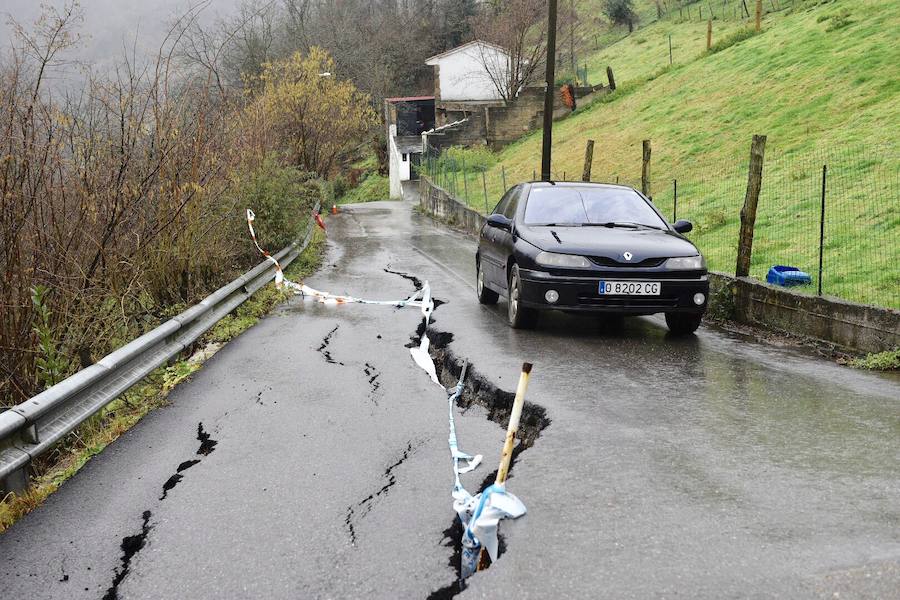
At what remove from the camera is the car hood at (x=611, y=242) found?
955 centimetres

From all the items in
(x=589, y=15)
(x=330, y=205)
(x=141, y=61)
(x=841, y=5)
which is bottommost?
(x=330, y=205)

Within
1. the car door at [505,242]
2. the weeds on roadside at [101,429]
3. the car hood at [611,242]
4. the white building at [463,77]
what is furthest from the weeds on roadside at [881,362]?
the white building at [463,77]

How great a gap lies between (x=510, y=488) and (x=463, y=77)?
6396cm

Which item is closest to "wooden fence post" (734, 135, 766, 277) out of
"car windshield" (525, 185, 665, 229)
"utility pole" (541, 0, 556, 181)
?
"car windshield" (525, 185, 665, 229)

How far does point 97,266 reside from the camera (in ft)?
28.0

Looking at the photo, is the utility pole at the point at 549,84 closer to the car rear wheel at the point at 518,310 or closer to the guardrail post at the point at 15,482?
the car rear wheel at the point at 518,310

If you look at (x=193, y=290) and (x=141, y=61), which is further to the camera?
(x=193, y=290)

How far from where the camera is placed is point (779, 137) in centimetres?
2444

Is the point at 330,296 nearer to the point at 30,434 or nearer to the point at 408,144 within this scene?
the point at 30,434

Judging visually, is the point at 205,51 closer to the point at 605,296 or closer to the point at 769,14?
the point at 605,296

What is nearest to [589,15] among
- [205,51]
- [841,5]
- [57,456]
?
[841,5]

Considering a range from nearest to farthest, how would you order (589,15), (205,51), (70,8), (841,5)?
(70,8) < (205,51) < (841,5) < (589,15)

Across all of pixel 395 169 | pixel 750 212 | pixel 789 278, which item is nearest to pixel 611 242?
pixel 789 278

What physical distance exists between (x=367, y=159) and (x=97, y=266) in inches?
3001
